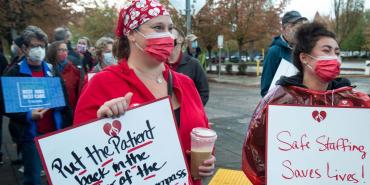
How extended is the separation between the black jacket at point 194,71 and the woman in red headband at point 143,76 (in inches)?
97.4

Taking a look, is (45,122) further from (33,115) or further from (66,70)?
(66,70)

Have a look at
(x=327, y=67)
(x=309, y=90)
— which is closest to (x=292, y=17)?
(x=327, y=67)

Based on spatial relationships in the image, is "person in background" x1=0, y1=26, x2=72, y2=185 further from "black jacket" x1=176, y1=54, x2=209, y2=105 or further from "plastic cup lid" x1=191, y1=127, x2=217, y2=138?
"plastic cup lid" x1=191, y1=127, x2=217, y2=138

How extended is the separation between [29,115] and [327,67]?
2.83 meters

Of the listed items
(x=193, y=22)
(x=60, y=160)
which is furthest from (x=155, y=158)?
(x=193, y=22)

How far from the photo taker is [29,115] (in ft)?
13.3

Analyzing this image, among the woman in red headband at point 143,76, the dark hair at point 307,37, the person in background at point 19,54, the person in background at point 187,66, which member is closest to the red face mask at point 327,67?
the dark hair at point 307,37

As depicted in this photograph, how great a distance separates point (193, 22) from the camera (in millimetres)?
27578

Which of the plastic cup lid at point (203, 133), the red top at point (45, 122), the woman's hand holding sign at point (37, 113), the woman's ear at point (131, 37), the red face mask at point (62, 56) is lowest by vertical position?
the red top at point (45, 122)

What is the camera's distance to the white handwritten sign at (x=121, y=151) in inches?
71.4

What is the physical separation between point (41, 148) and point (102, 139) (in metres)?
0.26

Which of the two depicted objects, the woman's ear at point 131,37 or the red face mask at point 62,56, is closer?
the woman's ear at point 131,37

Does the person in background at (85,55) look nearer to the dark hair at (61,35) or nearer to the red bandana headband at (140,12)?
the dark hair at (61,35)

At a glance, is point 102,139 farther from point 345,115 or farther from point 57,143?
point 345,115
